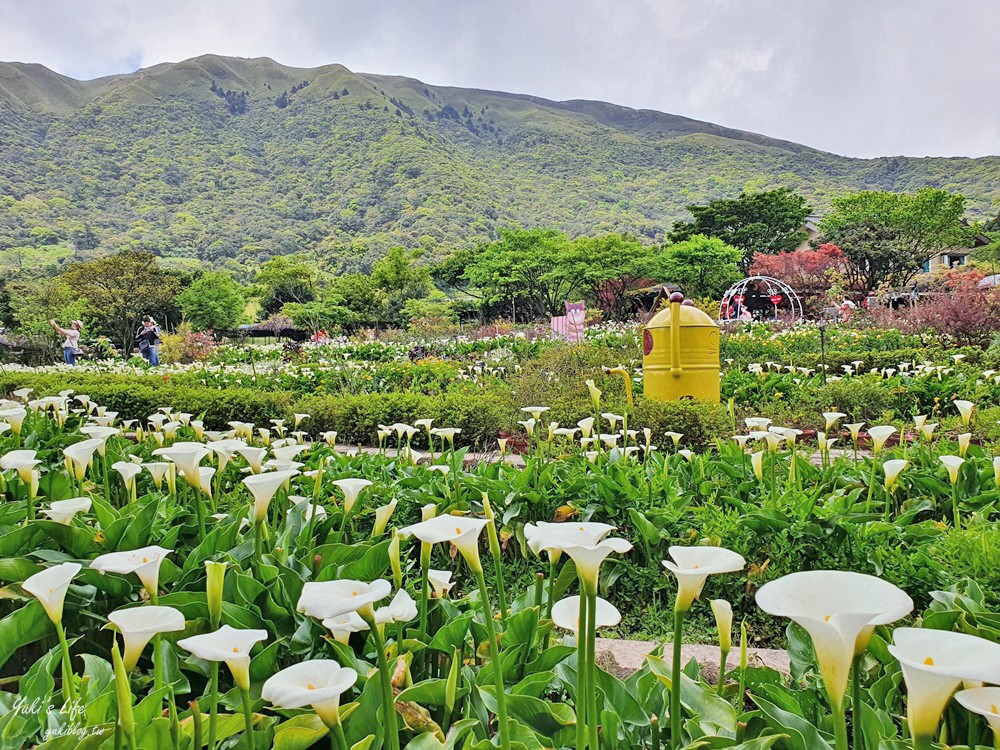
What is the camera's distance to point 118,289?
2797 centimetres

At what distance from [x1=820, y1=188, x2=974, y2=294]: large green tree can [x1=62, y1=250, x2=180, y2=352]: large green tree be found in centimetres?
3245

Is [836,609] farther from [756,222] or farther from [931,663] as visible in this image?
[756,222]

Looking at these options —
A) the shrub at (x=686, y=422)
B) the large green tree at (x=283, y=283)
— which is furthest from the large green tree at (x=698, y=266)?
the shrub at (x=686, y=422)

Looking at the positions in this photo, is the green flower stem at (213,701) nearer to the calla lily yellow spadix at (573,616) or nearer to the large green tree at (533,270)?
the calla lily yellow spadix at (573,616)

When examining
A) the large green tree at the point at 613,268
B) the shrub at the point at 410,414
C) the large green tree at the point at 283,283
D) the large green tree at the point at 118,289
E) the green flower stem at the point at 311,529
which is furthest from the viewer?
the large green tree at the point at 283,283

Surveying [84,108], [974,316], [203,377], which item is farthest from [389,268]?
[84,108]

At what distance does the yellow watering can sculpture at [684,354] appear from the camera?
6.06 m

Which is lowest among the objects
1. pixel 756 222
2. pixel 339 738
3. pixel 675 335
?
pixel 339 738

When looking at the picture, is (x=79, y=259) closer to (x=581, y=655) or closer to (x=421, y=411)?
(x=421, y=411)

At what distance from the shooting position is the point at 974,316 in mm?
10617

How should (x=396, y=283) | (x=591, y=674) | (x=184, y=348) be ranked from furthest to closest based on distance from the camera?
(x=396, y=283), (x=184, y=348), (x=591, y=674)

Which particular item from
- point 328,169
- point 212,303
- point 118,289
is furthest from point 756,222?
point 328,169

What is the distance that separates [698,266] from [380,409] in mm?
28620

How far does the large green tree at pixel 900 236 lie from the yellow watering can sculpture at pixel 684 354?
92.4 ft
